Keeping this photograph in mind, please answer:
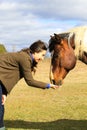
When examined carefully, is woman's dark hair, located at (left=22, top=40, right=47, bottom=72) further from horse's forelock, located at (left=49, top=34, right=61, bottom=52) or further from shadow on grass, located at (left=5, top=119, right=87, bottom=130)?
shadow on grass, located at (left=5, top=119, right=87, bottom=130)

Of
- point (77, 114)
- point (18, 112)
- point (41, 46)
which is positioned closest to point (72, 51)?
point (41, 46)

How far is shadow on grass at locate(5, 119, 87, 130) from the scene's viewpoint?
387 inches

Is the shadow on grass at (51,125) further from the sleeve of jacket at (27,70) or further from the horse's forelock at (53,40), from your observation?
the sleeve of jacket at (27,70)

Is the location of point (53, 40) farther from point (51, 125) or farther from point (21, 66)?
point (51, 125)

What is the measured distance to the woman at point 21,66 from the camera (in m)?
7.53

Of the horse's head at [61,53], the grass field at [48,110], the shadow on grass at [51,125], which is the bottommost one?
the grass field at [48,110]

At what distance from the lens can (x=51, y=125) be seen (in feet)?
33.6

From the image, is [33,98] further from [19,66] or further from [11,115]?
[19,66]

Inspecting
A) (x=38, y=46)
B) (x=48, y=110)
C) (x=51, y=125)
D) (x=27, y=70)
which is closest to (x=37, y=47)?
(x=38, y=46)

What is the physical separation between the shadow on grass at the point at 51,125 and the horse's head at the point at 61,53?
175 cm

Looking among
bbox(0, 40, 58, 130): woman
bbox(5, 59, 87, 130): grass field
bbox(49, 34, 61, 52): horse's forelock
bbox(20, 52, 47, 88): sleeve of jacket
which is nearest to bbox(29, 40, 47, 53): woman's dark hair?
bbox(0, 40, 58, 130): woman

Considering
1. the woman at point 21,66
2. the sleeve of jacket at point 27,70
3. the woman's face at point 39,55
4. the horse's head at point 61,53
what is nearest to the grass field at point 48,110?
the horse's head at point 61,53

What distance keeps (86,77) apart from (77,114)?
1462cm

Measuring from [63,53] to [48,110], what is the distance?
4502 millimetres
